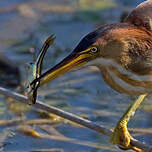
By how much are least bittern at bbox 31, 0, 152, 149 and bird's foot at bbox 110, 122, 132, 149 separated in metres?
0.34

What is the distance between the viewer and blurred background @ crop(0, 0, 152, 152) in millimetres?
3734

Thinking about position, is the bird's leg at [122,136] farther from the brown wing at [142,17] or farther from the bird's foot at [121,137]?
the brown wing at [142,17]

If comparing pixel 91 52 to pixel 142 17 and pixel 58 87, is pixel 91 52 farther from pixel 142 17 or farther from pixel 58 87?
pixel 58 87

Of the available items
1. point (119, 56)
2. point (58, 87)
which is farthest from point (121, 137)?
point (58, 87)

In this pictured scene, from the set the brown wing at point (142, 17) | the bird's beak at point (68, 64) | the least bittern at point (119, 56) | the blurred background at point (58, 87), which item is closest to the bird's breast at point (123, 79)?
the least bittern at point (119, 56)

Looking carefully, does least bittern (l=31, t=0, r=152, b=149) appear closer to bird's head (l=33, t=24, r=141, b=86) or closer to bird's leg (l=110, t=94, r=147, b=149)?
bird's head (l=33, t=24, r=141, b=86)

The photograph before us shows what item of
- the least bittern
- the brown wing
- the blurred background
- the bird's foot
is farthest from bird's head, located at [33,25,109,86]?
the blurred background

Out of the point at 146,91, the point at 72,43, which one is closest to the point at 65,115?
the point at 146,91

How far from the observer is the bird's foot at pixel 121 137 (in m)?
3.24

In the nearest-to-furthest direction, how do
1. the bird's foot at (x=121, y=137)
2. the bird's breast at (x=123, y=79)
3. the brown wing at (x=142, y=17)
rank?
the bird's breast at (x=123, y=79), the brown wing at (x=142, y=17), the bird's foot at (x=121, y=137)

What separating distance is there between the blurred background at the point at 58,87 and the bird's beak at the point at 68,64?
1.00m

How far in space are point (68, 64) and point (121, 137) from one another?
2.43ft

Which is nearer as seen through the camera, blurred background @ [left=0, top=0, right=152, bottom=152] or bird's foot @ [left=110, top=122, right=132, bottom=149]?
bird's foot @ [left=110, top=122, right=132, bottom=149]

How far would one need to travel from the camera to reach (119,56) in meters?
2.78
